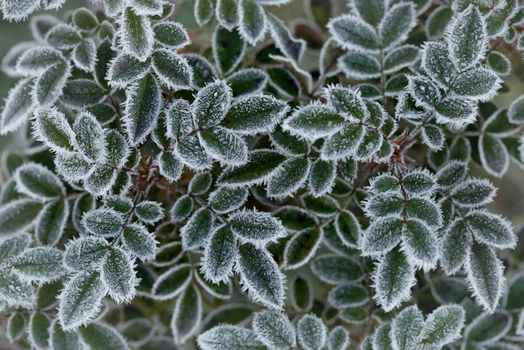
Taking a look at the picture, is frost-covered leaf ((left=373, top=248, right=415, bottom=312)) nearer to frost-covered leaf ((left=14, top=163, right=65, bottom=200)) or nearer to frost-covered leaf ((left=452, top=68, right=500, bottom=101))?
frost-covered leaf ((left=452, top=68, right=500, bottom=101))

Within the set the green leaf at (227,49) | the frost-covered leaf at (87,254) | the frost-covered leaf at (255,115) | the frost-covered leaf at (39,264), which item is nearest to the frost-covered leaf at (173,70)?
the frost-covered leaf at (255,115)

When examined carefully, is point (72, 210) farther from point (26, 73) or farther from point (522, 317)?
point (522, 317)

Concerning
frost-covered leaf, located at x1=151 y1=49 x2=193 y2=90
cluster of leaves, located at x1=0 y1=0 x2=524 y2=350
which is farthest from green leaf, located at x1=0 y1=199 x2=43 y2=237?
frost-covered leaf, located at x1=151 y1=49 x2=193 y2=90

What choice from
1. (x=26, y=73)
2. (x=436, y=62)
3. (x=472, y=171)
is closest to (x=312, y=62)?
(x=472, y=171)

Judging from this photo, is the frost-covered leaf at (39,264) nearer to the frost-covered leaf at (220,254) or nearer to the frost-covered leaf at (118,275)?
the frost-covered leaf at (118,275)

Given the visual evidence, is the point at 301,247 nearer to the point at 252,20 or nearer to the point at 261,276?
the point at 261,276
